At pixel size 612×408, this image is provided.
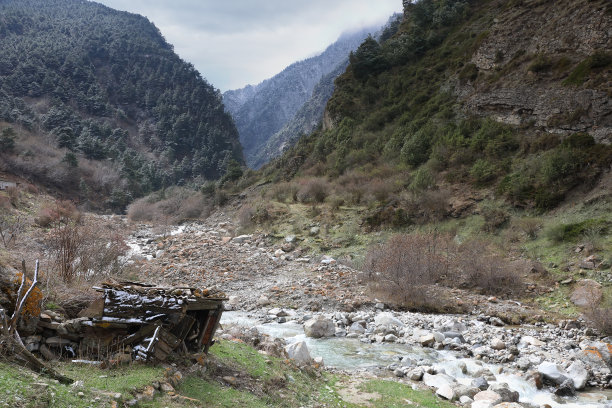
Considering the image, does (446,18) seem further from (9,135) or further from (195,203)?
(9,135)

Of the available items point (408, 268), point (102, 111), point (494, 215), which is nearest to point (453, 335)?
point (408, 268)

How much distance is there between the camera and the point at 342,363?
7719 millimetres

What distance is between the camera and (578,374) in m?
6.63

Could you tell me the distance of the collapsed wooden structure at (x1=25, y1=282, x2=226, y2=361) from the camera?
15.5 feet

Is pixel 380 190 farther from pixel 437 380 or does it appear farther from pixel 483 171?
pixel 437 380

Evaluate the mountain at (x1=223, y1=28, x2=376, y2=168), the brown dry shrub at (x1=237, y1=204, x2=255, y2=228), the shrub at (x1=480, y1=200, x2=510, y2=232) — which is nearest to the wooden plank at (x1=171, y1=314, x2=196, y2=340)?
the shrub at (x1=480, y1=200, x2=510, y2=232)

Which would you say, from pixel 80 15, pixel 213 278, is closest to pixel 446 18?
pixel 213 278

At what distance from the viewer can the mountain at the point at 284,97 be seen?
14938cm

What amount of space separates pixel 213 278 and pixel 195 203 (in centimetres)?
2366

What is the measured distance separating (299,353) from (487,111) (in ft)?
65.0

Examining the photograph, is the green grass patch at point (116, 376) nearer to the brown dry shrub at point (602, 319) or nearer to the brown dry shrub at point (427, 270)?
the brown dry shrub at point (427, 270)

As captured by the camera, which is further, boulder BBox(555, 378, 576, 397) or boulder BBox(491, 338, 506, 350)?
boulder BBox(491, 338, 506, 350)

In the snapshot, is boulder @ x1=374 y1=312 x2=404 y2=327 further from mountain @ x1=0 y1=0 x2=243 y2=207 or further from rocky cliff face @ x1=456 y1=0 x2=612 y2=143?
mountain @ x1=0 y1=0 x2=243 y2=207

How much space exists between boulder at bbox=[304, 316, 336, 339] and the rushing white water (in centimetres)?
16
